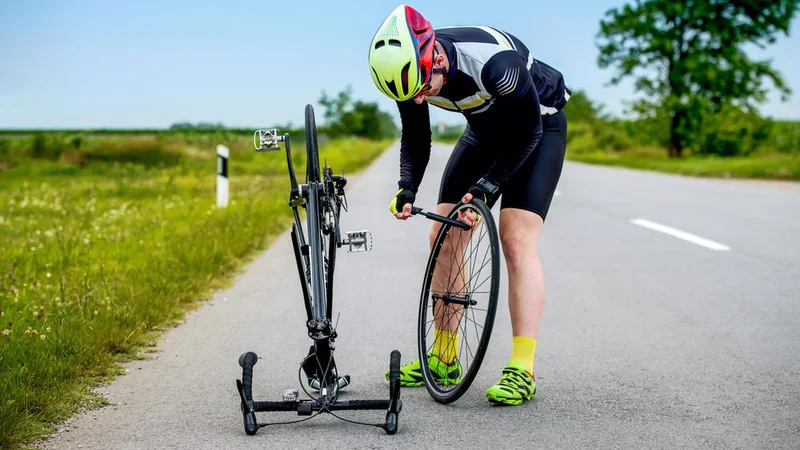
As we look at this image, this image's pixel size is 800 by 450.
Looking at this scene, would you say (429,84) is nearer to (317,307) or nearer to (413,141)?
(413,141)

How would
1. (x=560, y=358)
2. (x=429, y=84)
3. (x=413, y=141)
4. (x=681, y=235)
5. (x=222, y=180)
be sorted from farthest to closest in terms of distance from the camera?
(x=222, y=180) < (x=681, y=235) < (x=560, y=358) < (x=413, y=141) < (x=429, y=84)

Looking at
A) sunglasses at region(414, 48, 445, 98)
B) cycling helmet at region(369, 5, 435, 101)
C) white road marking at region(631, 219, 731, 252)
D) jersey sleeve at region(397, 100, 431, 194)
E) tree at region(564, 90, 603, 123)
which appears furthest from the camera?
tree at region(564, 90, 603, 123)

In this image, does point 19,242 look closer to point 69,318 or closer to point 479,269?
point 69,318

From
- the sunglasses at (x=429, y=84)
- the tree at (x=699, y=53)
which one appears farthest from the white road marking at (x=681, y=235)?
the tree at (x=699, y=53)

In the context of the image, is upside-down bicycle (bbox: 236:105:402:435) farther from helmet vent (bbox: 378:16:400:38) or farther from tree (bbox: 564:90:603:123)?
tree (bbox: 564:90:603:123)

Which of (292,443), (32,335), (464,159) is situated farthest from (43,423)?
(464,159)

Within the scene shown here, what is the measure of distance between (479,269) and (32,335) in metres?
2.33

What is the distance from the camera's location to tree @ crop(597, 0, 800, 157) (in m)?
44.5

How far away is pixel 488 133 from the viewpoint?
4270mm

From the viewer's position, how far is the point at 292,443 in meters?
3.58

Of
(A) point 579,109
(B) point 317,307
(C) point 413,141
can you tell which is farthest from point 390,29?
(A) point 579,109

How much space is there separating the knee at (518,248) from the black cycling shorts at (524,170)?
13 centimetres

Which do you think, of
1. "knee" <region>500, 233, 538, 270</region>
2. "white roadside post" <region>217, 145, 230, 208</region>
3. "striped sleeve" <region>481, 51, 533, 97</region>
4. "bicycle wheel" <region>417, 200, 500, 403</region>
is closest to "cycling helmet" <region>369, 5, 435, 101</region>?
"striped sleeve" <region>481, 51, 533, 97</region>

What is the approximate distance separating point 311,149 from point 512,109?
2.67 ft
